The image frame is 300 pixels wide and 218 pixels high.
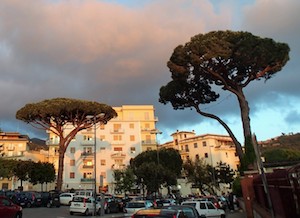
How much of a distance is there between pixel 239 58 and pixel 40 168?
4134 centimetres

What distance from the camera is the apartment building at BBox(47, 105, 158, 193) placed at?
70938 millimetres

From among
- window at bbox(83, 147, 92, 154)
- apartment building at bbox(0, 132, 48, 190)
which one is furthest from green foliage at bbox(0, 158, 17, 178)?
apartment building at bbox(0, 132, 48, 190)

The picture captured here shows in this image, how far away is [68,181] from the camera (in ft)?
230

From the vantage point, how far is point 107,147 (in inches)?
2975

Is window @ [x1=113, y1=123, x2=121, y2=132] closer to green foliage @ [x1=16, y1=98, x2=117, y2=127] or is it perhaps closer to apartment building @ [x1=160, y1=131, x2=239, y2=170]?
apartment building @ [x1=160, y1=131, x2=239, y2=170]

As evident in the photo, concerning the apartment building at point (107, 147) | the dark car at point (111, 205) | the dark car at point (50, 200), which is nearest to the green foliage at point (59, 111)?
the dark car at point (50, 200)

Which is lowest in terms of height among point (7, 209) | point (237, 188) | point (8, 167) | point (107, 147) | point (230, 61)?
point (7, 209)

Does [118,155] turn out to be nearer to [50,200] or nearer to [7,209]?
[50,200]

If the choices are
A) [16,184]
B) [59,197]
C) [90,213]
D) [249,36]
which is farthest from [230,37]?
[16,184]

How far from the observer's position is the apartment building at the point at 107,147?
70938 millimetres

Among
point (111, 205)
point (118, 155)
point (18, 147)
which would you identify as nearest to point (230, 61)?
point (111, 205)

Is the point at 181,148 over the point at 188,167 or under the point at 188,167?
over

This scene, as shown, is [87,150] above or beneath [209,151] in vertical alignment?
above

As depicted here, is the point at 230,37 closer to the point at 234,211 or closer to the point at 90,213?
the point at 234,211
